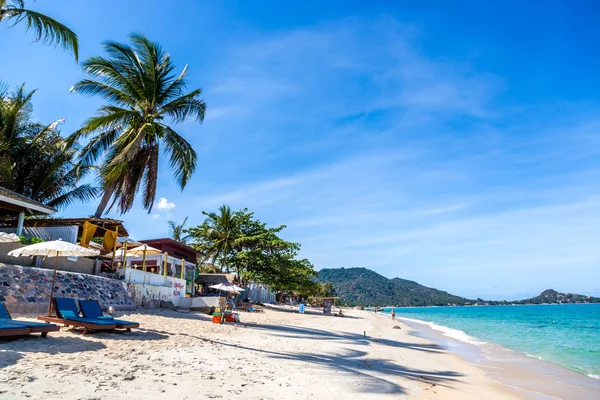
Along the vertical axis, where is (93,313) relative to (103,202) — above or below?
below

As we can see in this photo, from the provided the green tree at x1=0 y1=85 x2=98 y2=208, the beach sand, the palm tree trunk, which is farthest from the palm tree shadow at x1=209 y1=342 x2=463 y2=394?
the green tree at x1=0 y1=85 x2=98 y2=208

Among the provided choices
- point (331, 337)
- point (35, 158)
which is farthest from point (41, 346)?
point (35, 158)

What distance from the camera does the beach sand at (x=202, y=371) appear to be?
488 cm

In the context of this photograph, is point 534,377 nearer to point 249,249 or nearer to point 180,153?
point 180,153

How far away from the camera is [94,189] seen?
22.9 metres

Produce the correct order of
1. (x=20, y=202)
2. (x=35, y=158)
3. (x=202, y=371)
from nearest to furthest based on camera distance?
(x=202, y=371) < (x=20, y=202) < (x=35, y=158)

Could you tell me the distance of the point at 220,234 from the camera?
35.7m

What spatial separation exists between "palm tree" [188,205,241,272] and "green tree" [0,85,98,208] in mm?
14188

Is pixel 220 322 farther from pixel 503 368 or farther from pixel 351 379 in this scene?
pixel 503 368

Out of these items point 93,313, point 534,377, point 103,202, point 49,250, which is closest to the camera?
point 93,313

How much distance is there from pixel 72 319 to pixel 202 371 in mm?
3927

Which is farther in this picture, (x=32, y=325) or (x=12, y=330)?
→ (x=32, y=325)

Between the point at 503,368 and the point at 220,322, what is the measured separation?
10061 mm

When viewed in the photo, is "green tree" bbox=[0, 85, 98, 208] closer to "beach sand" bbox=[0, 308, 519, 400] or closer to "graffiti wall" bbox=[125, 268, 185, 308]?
"graffiti wall" bbox=[125, 268, 185, 308]
